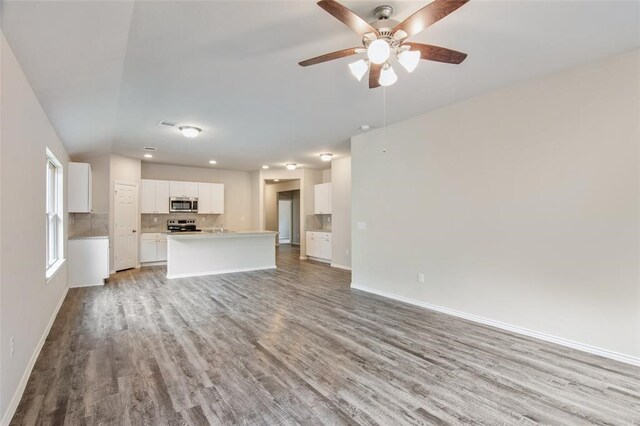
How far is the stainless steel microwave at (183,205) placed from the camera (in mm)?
8273

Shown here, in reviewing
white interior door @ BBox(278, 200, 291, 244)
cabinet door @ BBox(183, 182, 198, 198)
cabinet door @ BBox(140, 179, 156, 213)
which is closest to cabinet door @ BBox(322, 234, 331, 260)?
cabinet door @ BBox(183, 182, 198, 198)

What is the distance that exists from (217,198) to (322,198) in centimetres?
302

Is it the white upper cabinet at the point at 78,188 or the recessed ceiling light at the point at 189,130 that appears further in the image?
the white upper cabinet at the point at 78,188

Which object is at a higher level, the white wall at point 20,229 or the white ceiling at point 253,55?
the white ceiling at point 253,55

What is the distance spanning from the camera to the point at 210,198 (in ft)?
29.4

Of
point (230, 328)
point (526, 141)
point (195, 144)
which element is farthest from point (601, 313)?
point (195, 144)

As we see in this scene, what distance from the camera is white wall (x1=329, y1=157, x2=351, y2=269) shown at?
7.53m

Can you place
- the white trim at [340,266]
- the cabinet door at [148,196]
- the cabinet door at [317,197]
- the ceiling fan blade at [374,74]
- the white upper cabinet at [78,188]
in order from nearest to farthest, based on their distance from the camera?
1. the ceiling fan blade at [374,74]
2. the white upper cabinet at [78,188]
3. the white trim at [340,266]
4. the cabinet door at [148,196]
5. the cabinet door at [317,197]

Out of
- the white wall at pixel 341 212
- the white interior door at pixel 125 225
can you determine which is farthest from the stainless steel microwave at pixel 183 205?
Answer: the white wall at pixel 341 212

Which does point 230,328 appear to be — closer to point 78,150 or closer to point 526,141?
point 526,141

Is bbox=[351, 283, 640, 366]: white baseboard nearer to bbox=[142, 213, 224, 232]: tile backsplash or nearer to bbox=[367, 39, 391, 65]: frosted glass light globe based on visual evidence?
bbox=[367, 39, 391, 65]: frosted glass light globe

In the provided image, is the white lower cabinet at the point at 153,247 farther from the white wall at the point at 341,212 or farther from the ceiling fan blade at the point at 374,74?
the ceiling fan blade at the point at 374,74

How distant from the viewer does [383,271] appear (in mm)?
5039

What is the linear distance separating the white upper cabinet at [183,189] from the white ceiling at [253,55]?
11.9 feet
